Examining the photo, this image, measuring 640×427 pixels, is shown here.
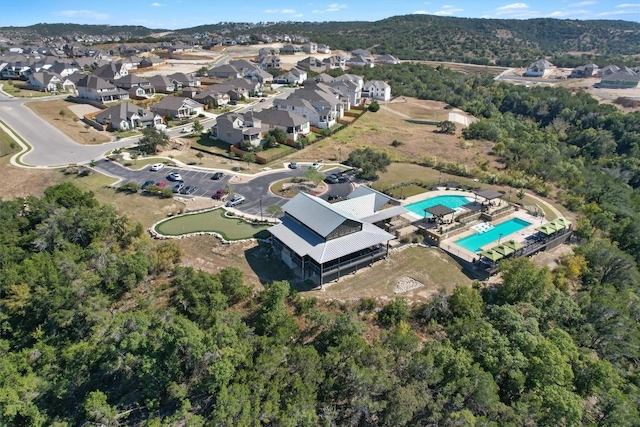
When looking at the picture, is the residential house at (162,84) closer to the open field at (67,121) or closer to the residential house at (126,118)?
the open field at (67,121)

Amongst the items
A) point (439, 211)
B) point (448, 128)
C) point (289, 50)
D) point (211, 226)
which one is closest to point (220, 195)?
point (211, 226)

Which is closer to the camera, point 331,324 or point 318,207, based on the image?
point 331,324

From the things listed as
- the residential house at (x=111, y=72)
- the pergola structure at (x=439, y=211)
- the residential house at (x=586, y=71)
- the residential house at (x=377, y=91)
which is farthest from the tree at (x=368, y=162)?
the residential house at (x=586, y=71)

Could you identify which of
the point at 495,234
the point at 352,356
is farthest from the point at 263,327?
the point at 495,234

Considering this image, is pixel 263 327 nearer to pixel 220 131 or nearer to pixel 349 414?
pixel 349 414

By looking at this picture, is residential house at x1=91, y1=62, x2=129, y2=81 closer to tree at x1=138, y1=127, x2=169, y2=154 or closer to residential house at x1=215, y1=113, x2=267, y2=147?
tree at x1=138, y1=127, x2=169, y2=154

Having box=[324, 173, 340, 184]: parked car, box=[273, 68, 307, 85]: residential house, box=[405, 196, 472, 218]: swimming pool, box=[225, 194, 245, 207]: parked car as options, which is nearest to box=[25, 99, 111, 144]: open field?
box=[225, 194, 245, 207]: parked car
